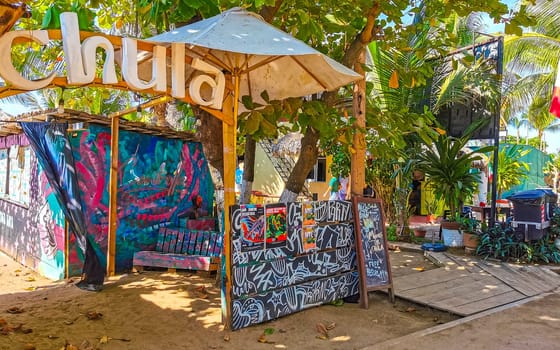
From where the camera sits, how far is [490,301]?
18.1ft

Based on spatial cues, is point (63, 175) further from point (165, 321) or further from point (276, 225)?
point (276, 225)

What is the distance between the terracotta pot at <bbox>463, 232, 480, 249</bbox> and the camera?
27.5 feet

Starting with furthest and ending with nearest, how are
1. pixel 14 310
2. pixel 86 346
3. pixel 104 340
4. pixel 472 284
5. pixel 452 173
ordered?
pixel 452 173 → pixel 472 284 → pixel 14 310 → pixel 104 340 → pixel 86 346

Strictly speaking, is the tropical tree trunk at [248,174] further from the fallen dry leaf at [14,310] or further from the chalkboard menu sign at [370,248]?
the fallen dry leaf at [14,310]

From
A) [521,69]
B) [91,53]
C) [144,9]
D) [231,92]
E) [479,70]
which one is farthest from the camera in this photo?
[521,69]

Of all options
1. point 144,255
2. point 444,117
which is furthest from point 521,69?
point 144,255

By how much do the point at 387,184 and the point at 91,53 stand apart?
8446 millimetres

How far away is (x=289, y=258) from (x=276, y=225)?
1.40 feet

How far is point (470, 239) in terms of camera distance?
8453 mm

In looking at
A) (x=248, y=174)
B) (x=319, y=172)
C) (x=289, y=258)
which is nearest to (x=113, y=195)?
(x=248, y=174)

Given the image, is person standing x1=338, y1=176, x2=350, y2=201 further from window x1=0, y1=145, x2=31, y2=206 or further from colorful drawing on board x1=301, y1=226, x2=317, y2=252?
window x1=0, y1=145, x2=31, y2=206

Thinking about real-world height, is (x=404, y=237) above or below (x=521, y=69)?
below

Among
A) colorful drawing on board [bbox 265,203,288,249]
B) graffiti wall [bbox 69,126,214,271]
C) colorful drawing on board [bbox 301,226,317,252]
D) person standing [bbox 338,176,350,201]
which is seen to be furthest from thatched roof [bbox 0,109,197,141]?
person standing [bbox 338,176,350,201]

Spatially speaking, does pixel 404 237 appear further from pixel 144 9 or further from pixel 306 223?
pixel 144 9
